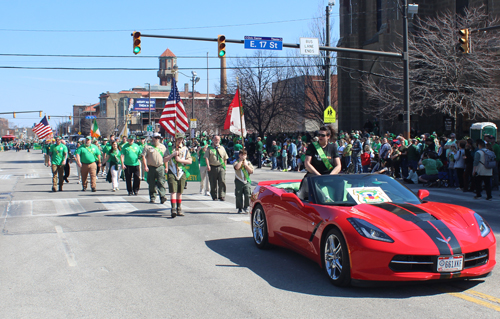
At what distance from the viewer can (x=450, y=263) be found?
199 inches

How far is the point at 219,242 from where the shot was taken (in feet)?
27.7

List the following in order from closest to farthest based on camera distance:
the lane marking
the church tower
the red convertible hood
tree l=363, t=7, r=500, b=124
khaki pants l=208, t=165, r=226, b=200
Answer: the red convertible hood < the lane marking < khaki pants l=208, t=165, r=226, b=200 < tree l=363, t=7, r=500, b=124 < the church tower

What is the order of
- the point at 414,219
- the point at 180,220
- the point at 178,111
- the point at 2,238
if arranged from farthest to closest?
the point at 178,111 → the point at 180,220 → the point at 2,238 → the point at 414,219

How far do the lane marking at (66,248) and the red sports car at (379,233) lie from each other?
2.99 metres

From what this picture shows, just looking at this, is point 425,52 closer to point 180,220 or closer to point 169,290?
point 180,220

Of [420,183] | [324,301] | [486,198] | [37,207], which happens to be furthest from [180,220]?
[420,183]

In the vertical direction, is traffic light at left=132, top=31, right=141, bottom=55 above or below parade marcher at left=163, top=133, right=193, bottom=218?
above

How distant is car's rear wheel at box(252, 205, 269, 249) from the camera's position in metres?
7.63

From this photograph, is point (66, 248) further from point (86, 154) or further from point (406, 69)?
point (406, 69)

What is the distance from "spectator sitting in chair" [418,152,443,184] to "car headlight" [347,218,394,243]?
12.7 meters

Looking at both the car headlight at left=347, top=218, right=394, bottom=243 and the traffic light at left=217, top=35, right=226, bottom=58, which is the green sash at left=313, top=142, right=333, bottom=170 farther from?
the traffic light at left=217, top=35, right=226, bottom=58

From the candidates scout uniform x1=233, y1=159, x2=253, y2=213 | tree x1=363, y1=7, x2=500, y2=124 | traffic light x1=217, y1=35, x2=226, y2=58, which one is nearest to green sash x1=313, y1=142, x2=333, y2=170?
scout uniform x1=233, y1=159, x2=253, y2=213

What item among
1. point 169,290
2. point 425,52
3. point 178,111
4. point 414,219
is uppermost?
point 425,52

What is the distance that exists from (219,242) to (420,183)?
1198 cm
